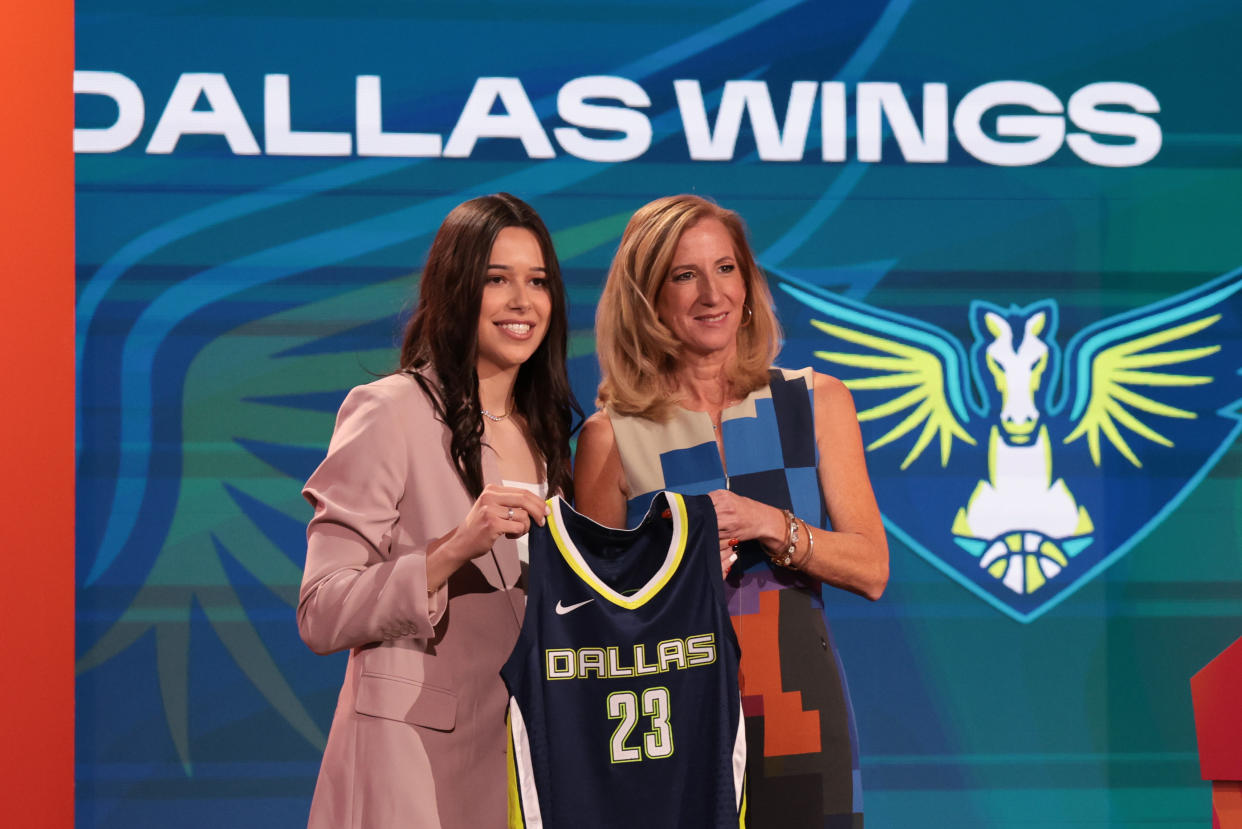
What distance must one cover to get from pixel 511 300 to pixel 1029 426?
2.41 m

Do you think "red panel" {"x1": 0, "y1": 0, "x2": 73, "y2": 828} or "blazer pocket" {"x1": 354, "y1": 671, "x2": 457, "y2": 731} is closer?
"blazer pocket" {"x1": 354, "y1": 671, "x2": 457, "y2": 731}

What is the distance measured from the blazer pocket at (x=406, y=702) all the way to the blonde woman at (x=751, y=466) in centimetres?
45

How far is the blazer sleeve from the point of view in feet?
5.66

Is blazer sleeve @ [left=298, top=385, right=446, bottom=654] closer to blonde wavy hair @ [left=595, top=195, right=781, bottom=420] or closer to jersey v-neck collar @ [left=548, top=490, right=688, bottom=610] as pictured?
jersey v-neck collar @ [left=548, top=490, right=688, bottom=610]

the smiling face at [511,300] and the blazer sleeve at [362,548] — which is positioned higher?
the smiling face at [511,300]

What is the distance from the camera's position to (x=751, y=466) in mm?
2012

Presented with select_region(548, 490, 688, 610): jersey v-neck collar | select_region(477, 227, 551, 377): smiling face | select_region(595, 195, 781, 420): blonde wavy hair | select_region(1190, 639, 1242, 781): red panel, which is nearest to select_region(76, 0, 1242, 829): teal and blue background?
select_region(595, 195, 781, 420): blonde wavy hair

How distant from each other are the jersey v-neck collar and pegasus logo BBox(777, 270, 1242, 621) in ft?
6.64

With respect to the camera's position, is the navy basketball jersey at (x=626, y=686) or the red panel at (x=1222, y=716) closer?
the red panel at (x=1222, y=716)

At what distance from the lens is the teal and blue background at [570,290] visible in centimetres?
360

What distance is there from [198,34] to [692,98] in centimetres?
166

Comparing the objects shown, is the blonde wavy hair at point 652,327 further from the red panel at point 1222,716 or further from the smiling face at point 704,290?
the red panel at point 1222,716

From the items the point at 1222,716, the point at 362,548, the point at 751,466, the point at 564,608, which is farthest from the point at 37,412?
the point at 1222,716

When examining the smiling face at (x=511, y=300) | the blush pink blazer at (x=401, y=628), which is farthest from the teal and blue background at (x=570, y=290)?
the blush pink blazer at (x=401, y=628)
